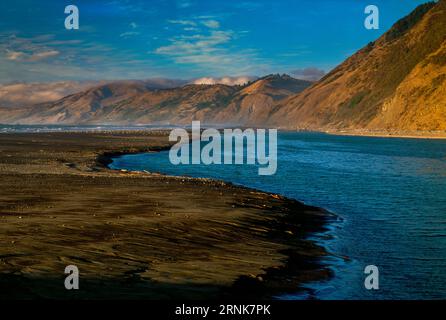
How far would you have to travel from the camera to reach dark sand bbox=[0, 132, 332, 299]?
16.1 m

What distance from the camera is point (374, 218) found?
34.1 m

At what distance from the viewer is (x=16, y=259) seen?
1745 centimetres

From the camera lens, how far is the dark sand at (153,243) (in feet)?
52.8

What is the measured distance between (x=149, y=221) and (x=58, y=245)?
6.36 meters

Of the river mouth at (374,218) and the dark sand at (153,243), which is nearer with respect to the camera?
the dark sand at (153,243)

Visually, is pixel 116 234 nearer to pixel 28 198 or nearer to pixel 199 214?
pixel 199 214

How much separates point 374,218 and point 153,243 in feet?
55.0

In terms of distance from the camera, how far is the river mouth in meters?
19.5

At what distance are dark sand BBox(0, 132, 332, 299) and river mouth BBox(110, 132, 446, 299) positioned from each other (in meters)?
1.30

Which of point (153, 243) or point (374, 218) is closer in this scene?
point (153, 243)

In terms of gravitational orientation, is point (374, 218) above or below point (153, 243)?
below

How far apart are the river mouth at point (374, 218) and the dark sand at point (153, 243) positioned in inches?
51.3

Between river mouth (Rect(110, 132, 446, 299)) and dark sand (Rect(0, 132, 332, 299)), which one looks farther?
river mouth (Rect(110, 132, 446, 299))
